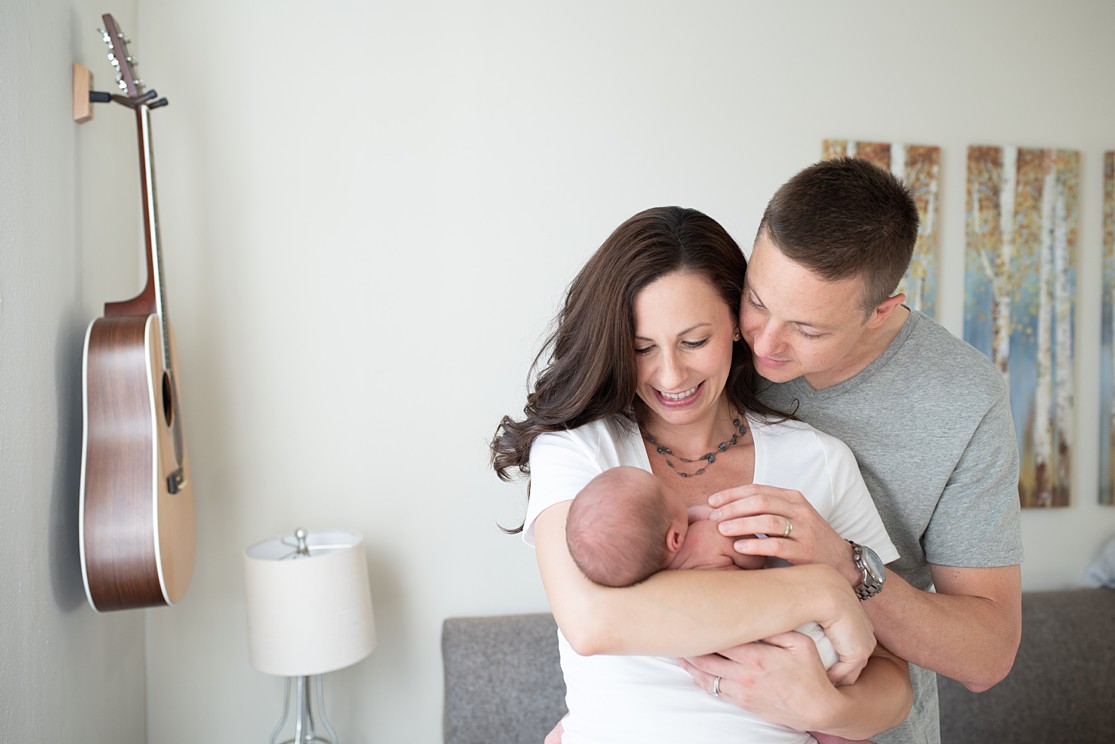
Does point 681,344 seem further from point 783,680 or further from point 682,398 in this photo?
point 783,680

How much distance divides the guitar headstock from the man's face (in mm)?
1597

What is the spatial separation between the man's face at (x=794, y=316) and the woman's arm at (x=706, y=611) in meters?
0.41

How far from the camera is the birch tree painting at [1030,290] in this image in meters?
3.03

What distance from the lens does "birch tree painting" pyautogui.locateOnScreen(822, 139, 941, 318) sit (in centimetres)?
295

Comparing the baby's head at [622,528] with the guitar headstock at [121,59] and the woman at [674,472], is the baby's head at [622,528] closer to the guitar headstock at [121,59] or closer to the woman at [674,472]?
the woman at [674,472]

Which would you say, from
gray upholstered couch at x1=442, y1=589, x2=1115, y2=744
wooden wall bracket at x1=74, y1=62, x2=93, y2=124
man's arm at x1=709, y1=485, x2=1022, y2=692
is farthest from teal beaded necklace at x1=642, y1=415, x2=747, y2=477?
wooden wall bracket at x1=74, y1=62, x2=93, y2=124

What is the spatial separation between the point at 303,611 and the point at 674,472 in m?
1.22

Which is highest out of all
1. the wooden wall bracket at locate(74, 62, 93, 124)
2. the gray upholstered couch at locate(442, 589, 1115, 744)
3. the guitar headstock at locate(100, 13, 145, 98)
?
the guitar headstock at locate(100, 13, 145, 98)

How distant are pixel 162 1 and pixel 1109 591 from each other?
3715 mm

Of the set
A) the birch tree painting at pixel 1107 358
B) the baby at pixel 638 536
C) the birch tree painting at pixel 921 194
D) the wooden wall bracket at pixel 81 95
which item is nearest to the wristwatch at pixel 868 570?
the baby at pixel 638 536

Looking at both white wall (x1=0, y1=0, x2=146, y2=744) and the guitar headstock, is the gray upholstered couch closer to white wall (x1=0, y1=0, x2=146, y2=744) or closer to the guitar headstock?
white wall (x1=0, y1=0, x2=146, y2=744)

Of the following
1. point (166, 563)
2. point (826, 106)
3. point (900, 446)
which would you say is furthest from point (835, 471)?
point (826, 106)

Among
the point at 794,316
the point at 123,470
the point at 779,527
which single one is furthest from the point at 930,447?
the point at 123,470

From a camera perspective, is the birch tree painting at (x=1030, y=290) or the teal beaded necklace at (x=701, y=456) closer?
the teal beaded necklace at (x=701, y=456)
